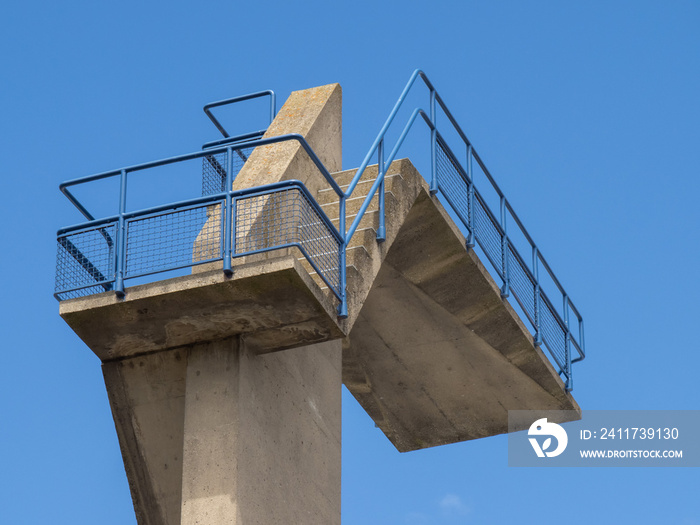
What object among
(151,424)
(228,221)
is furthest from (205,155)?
(151,424)

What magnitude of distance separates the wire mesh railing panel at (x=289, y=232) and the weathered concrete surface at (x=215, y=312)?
1.12 ft

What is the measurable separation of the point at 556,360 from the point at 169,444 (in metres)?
5.69

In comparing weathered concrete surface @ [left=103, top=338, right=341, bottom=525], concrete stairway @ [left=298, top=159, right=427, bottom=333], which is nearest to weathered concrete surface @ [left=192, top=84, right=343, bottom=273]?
concrete stairway @ [left=298, top=159, right=427, bottom=333]

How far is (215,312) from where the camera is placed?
11.1 meters

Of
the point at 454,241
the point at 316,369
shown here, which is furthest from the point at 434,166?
the point at 316,369

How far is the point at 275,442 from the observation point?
460 inches

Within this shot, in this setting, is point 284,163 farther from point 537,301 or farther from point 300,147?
point 537,301

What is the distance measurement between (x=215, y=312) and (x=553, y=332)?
21.9ft

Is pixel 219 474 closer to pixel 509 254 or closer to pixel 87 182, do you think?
pixel 87 182

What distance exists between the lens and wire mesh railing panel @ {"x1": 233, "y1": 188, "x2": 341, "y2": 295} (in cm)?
1127

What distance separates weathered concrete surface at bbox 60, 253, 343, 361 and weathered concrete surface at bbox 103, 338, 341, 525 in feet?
0.78

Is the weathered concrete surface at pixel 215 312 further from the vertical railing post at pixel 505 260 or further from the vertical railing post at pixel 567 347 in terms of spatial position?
the vertical railing post at pixel 567 347

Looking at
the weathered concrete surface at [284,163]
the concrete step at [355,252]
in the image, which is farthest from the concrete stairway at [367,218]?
the weathered concrete surface at [284,163]

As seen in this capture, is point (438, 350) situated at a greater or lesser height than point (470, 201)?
lesser
